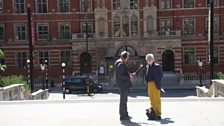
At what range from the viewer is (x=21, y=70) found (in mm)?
53000

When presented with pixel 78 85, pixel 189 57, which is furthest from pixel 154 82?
pixel 189 57

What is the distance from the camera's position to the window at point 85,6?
5266 cm

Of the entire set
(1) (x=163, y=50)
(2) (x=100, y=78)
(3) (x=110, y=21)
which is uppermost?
(3) (x=110, y=21)

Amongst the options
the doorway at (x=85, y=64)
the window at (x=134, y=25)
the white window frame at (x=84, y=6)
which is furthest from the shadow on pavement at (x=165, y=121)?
the white window frame at (x=84, y=6)

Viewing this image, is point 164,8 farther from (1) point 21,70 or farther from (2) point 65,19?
(1) point 21,70

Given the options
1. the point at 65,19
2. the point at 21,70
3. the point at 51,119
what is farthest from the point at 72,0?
the point at 51,119

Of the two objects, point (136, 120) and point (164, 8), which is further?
point (164, 8)

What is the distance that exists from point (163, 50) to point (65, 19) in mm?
12451

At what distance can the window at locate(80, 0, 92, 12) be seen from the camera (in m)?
52.7

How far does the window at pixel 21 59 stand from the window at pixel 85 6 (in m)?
8.96

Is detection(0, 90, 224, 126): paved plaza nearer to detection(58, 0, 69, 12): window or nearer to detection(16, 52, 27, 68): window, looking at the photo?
detection(16, 52, 27, 68): window

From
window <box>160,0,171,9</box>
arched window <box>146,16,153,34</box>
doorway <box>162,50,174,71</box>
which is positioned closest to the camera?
arched window <box>146,16,153,34</box>

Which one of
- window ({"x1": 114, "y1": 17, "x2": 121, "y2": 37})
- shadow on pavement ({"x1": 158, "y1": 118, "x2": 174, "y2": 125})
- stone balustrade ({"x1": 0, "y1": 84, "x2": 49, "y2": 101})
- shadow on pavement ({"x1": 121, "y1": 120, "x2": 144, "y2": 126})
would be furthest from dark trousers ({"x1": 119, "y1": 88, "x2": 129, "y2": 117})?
window ({"x1": 114, "y1": 17, "x2": 121, "y2": 37})

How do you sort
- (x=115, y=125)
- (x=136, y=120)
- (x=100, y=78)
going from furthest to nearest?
(x=100, y=78), (x=136, y=120), (x=115, y=125)
